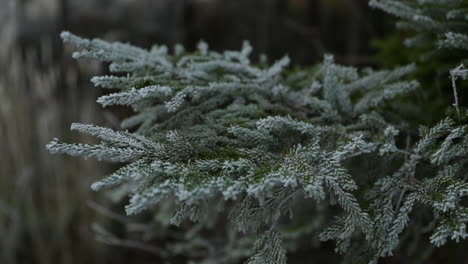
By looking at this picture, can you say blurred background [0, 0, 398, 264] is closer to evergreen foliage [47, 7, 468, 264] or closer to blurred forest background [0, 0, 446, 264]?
blurred forest background [0, 0, 446, 264]

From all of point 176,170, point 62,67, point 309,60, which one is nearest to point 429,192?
point 176,170

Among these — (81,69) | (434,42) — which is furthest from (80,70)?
(434,42)

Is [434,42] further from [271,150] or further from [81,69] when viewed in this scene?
[81,69]

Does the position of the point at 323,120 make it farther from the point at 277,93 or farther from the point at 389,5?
the point at 389,5

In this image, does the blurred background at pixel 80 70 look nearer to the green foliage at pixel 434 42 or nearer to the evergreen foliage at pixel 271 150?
the green foliage at pixel 434 42

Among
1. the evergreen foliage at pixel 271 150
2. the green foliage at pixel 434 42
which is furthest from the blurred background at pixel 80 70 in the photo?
the evergreen foliage at pixel 271 150

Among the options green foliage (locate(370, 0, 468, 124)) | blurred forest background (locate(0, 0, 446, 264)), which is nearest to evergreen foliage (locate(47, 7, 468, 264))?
green foliage (locate(370, 0, 468, 124))
